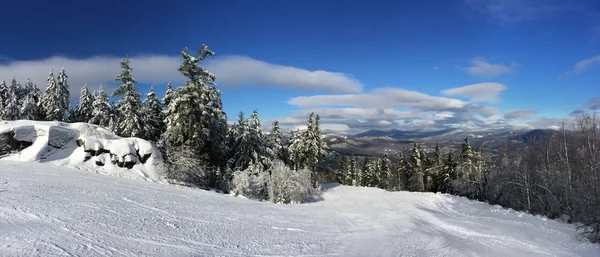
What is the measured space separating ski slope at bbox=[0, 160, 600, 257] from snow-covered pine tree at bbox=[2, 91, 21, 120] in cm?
3813

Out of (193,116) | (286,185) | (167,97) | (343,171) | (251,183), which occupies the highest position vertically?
(167,97)

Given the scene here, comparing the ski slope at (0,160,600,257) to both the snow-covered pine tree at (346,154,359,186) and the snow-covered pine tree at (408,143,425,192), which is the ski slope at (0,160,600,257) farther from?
the snow-covered pine tree at (346,154,359,186)

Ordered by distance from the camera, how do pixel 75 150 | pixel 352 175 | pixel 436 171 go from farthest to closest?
pixel 352 175 < pixel 436 171 < pixel 75 150

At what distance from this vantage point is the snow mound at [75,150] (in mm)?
20219

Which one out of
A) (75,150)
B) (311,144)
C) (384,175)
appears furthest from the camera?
(384,175)

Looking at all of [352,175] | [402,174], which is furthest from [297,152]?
[352,175]

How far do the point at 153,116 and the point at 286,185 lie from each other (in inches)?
683

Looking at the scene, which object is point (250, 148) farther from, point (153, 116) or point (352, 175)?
point (352, 175)

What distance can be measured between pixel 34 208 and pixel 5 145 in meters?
14.7

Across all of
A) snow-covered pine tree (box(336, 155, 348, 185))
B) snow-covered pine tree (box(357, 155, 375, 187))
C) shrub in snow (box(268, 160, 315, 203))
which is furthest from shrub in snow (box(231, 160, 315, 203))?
snow-covered pine tree (box(336, 155, 348, 185))

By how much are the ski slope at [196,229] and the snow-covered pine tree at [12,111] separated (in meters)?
→ 38.1

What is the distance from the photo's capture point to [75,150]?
69.9 feet

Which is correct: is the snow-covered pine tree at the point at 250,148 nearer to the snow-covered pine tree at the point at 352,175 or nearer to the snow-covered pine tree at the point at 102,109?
the snow-covered pine tree at the point at 102,109

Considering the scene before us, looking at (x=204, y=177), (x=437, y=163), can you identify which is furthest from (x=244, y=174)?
(x=437, y=163)
